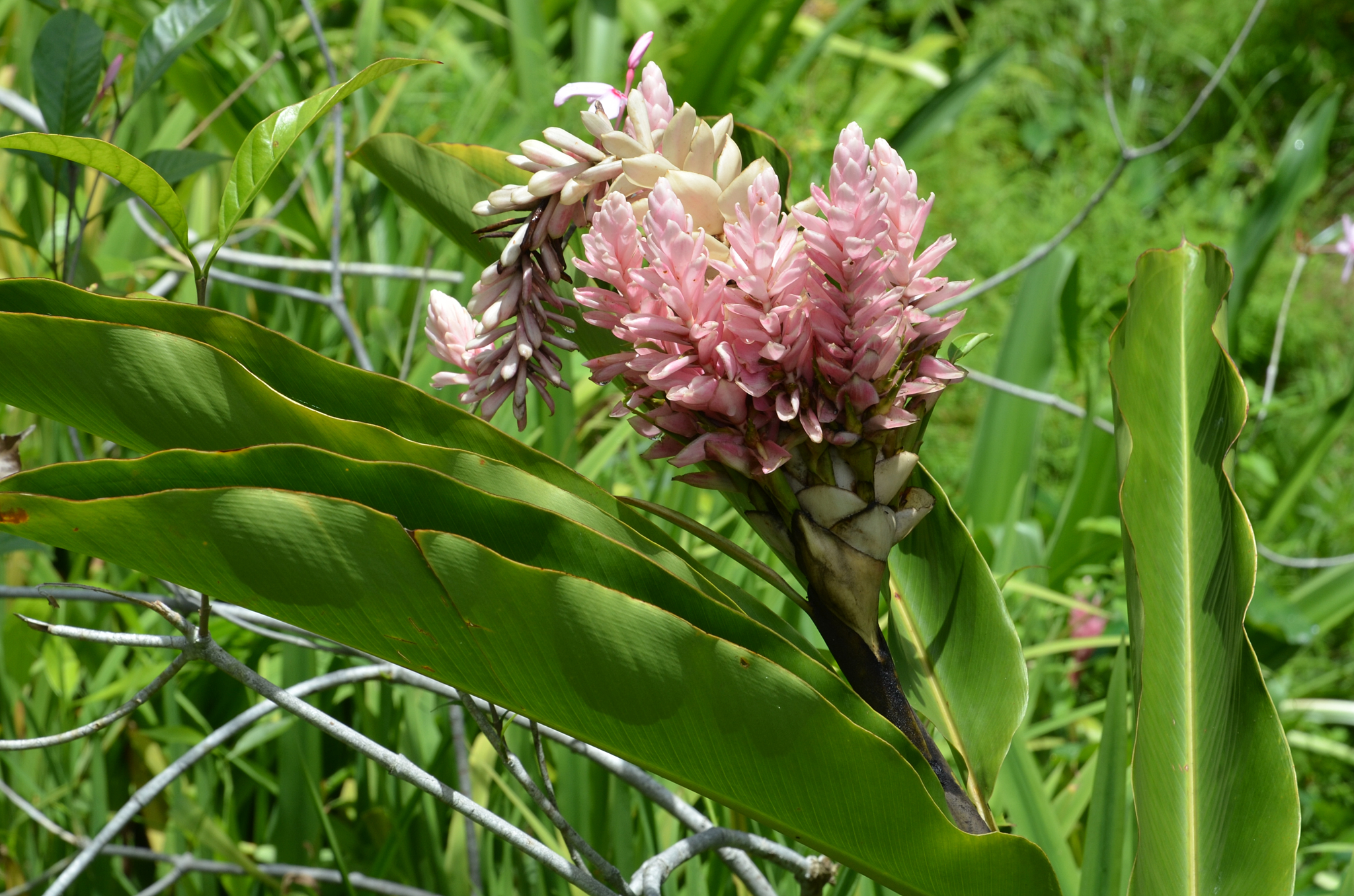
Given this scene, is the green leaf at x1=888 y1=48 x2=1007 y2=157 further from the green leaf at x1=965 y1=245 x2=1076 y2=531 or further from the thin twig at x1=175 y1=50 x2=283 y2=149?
the thin twig at x1=175 y1=50 x2=283 y2=149

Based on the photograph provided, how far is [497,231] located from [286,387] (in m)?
0.11

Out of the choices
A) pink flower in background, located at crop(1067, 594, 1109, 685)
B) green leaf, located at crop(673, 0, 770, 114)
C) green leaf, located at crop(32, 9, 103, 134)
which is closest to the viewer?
green leaf, located at crop(32, 9, 103, 134)

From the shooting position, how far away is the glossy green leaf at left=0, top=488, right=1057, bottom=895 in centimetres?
31

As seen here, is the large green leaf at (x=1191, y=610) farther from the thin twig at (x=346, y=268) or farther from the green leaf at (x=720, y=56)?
the green leaf at (x=720, y=56)

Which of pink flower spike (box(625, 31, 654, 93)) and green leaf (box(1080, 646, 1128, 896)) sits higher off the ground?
pink flower spike (box(625, 31, 654, 93))

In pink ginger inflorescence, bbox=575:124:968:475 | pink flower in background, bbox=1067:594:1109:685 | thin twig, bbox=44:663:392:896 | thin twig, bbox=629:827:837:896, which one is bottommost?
pink flower in background, bbox=1067:594:1109:685

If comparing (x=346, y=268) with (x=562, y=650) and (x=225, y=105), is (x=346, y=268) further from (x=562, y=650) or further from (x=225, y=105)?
(x=562, y=650)

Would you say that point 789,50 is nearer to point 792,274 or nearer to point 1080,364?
point 1080,364

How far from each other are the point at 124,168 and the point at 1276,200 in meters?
1.86

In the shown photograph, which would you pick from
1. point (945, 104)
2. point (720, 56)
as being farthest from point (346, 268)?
point (945, 104)

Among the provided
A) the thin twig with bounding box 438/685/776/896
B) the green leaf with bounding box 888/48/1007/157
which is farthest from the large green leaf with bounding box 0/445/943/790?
the green leaf with bounding box 888/48/1007/157

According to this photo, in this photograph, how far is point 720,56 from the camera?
231cm

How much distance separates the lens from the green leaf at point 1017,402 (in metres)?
1.52

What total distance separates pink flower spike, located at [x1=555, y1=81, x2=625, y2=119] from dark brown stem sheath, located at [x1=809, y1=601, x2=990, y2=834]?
0.72 feet
